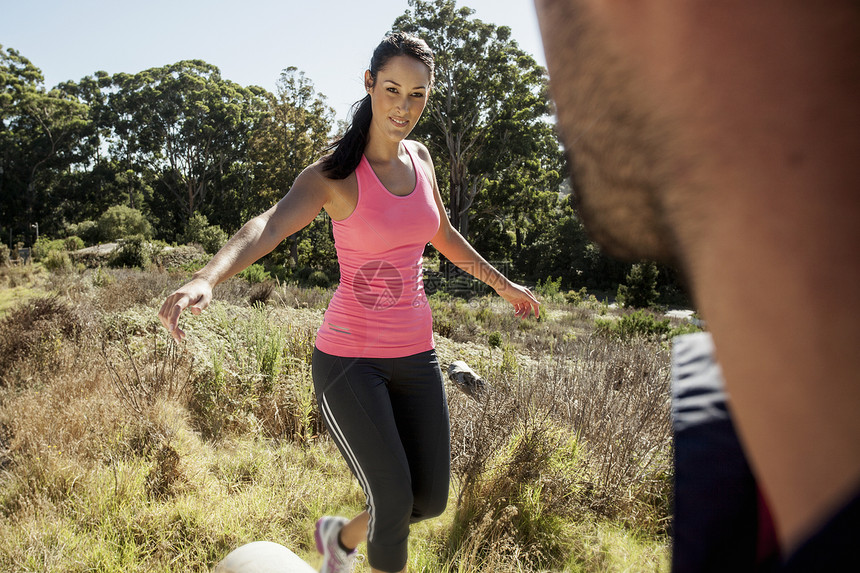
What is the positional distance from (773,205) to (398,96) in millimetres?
2270

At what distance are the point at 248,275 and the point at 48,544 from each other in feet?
35.1

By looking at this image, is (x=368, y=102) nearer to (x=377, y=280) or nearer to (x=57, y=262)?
(x=377, y=280)

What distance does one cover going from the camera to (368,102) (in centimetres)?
250

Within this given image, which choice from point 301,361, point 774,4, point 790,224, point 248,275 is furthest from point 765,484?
point 248,275

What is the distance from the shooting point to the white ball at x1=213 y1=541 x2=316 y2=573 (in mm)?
2004

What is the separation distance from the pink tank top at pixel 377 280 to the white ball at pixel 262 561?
2.67ft

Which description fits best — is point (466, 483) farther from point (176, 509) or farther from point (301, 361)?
point (301, 361)

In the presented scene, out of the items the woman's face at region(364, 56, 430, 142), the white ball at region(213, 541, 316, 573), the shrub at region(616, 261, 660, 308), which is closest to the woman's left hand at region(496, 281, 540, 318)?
the woman's face at region(364, 56, 430, 142)

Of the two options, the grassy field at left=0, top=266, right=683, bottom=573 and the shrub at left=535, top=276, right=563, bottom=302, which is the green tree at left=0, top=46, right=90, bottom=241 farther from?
the grassy field at left=0, top=266, right=683, bottom=573

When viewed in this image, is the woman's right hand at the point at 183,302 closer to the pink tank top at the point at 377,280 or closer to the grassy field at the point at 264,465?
the pink tank top at the point at 377,280

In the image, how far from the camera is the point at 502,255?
85.9 feet

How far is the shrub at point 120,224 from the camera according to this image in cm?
2450

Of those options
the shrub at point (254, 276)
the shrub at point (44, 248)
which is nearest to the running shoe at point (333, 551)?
the shrub at point (254, 276)

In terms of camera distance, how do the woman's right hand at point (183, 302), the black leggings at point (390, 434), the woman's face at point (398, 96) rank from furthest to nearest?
the woman's face at point (398, 96)
the black leggings at point (390, 434)
the woman's right hand at point (183, 302)
